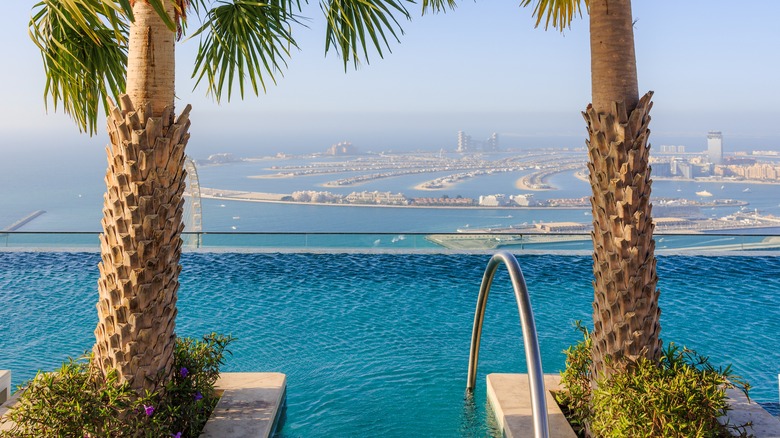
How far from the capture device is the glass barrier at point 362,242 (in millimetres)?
13250

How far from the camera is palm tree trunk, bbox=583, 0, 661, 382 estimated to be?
4105 millimetres

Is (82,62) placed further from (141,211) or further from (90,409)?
(90,409)

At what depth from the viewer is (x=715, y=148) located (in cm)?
7419

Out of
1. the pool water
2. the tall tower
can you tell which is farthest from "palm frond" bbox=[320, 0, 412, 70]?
the tall tower

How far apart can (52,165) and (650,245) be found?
316 ft

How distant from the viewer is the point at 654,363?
426 cm

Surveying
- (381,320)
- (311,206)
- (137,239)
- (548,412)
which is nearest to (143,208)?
(137,239)

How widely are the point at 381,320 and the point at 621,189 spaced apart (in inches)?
212

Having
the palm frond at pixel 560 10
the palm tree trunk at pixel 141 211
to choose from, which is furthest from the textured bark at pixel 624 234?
the palm tree trunk at pixel 141 211

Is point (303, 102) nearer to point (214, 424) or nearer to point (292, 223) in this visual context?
point (292, 223)

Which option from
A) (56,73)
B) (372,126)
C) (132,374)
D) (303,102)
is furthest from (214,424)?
(372,126)

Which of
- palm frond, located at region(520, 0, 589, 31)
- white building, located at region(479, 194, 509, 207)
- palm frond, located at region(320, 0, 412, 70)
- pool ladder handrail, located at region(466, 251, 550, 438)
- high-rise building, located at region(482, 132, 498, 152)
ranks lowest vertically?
white building, located at region(479, 194, 509, 207)

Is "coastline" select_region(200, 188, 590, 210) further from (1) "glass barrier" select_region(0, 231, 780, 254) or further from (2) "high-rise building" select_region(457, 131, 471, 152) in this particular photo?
(1) "glass barrier" select_region(0, 231, 780, 254)

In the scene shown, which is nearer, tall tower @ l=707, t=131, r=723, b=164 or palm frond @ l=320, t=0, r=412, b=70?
palm frond @ l=320, t=0, r=412, b=70
